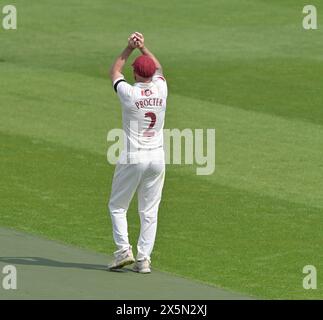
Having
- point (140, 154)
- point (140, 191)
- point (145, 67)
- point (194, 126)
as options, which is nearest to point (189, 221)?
point (140, 191)

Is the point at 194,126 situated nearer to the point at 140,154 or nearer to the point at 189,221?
the point at 189,221

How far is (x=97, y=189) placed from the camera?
19.2 meters

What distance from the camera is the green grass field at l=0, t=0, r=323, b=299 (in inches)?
643

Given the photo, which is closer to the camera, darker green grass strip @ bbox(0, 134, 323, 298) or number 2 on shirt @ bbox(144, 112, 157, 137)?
number 2 on shirt @ bbox(144, 112, 157, 137)

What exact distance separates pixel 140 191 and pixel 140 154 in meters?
0.46

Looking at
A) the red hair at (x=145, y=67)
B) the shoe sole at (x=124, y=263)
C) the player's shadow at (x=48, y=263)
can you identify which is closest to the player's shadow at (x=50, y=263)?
the player's shadow at (x=48, y=263)

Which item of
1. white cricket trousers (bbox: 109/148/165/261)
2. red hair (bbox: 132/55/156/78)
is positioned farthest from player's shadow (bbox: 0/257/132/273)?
red hair (bbox: 132/55/156/78)

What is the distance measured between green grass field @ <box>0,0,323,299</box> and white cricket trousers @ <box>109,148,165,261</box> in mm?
568

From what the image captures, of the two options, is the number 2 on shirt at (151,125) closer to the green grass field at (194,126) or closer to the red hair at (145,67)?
the red hair at (145,67)

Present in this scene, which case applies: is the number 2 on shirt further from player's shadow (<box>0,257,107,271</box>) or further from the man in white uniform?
player's shadow (<box>0,257,107,271</box>)

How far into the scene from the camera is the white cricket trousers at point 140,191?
14.8 m

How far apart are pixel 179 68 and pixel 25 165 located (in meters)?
8.57
